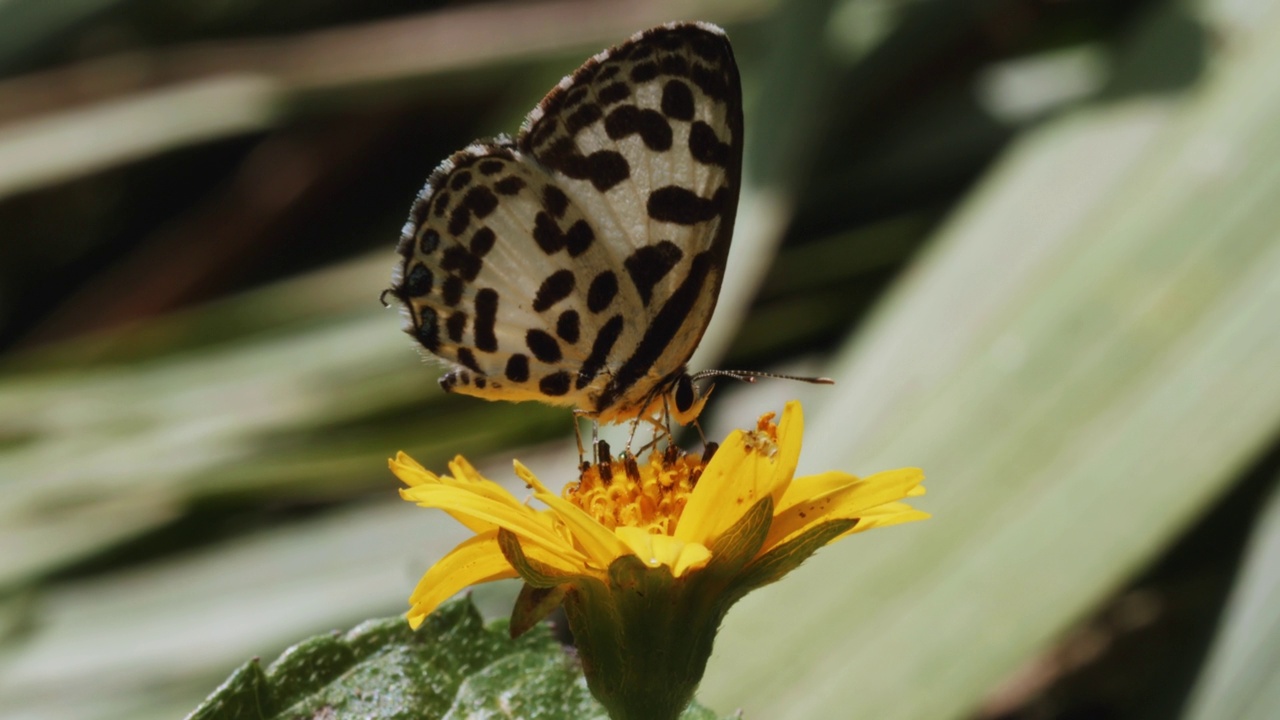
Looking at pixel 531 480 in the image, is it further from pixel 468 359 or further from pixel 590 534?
pixel 468 359

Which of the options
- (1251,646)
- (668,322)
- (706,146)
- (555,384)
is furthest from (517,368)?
(1251,646)

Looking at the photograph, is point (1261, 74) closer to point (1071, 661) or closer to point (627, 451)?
point (1071, 661)

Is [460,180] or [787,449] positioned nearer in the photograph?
[787,449]

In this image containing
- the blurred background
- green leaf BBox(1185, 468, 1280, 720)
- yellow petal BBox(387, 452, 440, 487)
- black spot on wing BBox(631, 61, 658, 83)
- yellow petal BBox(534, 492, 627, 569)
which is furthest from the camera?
the blurred background

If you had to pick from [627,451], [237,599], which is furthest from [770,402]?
[627,451]

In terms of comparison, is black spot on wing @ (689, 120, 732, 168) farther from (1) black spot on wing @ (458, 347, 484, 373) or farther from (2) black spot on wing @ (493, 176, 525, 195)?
(1) black spot on wing @ (458, 347, 484, 373)

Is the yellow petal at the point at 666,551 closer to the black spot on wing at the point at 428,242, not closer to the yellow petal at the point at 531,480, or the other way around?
the yellow petal at the point at 531,480

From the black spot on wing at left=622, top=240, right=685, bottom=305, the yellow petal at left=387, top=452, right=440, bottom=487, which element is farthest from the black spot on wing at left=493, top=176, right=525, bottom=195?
the yellow petal at left=387, top=452, right=440, bottom=487
